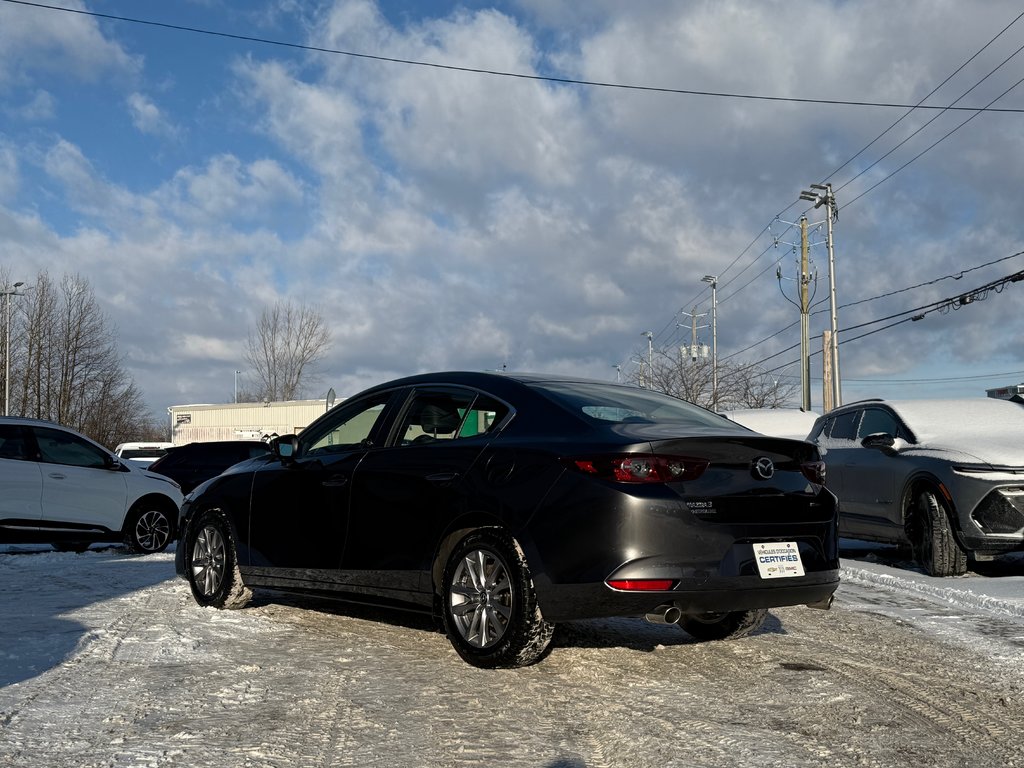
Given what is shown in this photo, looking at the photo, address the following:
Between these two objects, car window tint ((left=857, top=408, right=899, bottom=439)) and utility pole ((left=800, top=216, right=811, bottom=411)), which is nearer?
car window tint ((left=857, top=408, right=899, bottom=439))

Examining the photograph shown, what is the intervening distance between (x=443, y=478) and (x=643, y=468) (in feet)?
3.94

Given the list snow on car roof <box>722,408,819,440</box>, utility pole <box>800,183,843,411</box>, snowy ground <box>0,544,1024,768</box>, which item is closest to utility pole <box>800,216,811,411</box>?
utility pole <box>800,183,843,411</box>

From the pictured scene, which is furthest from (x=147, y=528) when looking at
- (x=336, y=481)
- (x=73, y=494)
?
(x=336, y=481)

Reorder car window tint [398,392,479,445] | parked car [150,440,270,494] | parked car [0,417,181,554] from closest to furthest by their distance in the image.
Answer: car window tint [398,392,479,445] < parked car [0,417,181,554] < parked car [150,440,270,494]

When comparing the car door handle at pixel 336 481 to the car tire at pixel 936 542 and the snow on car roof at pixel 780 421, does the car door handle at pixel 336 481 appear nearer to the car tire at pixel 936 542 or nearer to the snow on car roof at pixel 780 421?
the car tire at pixel 936 542

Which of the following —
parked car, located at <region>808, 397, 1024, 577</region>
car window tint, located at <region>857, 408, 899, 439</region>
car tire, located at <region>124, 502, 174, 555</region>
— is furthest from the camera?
car tire, located at <region>124, 502, 174, 555</region>

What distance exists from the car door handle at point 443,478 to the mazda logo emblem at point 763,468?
1.52 m

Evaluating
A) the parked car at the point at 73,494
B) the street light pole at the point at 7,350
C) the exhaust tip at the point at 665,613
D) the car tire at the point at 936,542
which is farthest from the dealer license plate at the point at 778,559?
the street light pole at the point at 7,350

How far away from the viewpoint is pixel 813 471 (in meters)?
5.46

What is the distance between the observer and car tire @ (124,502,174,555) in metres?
12.6

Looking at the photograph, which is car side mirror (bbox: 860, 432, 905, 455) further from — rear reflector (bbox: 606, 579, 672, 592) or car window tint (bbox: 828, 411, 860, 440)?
rear reflector (bbox: 606, 579, 672, 592)

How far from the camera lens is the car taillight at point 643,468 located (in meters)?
4.88

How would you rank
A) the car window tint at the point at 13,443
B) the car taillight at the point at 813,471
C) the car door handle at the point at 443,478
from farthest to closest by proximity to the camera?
the car window tint at the point at 13,443 → the car door handle at the point at 443,478 → the car taillight at the point at 813,471

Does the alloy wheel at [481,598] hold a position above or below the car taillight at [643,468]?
below
